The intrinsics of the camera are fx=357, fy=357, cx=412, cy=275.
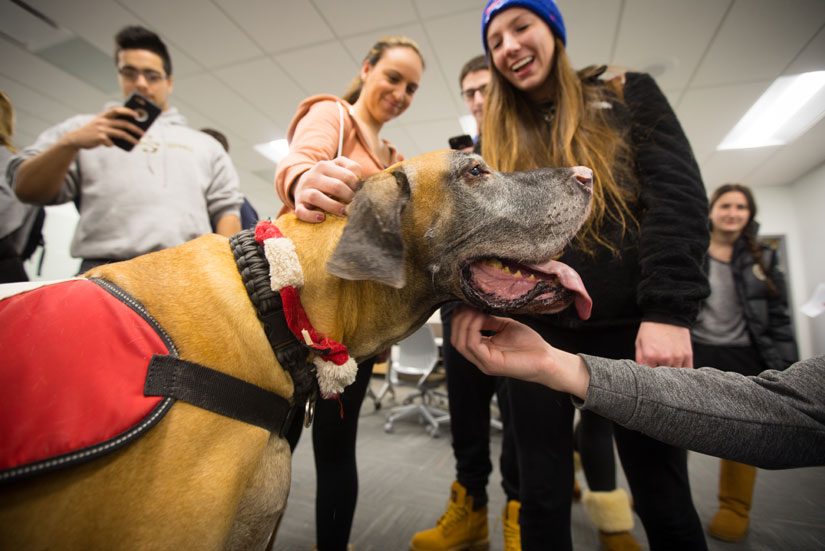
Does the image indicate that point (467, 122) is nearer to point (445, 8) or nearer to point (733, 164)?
point (445, 8)

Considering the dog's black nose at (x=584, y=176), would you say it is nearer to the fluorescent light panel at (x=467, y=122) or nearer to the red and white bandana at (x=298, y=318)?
the red and white bandana at (x=298, y=318)

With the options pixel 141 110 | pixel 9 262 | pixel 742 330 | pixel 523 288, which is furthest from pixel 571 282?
pixel 9 262

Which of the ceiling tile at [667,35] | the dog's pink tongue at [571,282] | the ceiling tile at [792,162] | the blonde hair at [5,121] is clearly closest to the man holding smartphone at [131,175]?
the blonde hair at [5,121]

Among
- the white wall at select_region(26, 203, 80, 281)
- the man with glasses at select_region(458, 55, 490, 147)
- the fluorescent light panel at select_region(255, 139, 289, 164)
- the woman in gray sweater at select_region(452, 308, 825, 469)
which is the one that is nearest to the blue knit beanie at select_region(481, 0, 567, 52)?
the man with glasses at select_region(458, 55, 490, 147)

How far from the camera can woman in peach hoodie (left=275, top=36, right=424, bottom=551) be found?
945mm

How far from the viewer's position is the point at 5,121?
1665 millimetres

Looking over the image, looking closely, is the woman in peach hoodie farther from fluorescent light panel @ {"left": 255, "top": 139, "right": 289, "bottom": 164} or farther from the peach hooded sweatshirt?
fluorescent light panel @ {"left": 255, "top": 139, "right": 289, "bottom": 164}

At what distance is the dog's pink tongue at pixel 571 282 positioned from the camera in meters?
0.94

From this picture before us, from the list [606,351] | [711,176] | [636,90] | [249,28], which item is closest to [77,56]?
[249,28]

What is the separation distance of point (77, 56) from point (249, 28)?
2.28 meters

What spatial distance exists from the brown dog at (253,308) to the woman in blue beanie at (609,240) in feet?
0.82

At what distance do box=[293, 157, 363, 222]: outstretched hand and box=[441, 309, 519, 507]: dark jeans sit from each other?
1045mm

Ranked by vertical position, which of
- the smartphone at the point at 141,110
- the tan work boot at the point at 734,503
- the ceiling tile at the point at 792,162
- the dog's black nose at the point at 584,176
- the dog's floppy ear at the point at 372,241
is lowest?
the tan work boot at the point at 734,503

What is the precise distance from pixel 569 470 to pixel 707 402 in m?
0.48
